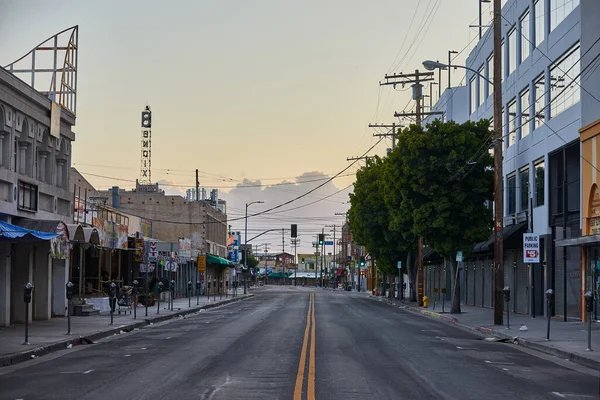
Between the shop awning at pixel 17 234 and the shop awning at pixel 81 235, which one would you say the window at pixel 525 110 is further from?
the shop awning at pixel 17 234

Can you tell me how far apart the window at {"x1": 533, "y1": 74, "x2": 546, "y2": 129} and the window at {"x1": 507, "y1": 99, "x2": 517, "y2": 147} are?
11.2 feet

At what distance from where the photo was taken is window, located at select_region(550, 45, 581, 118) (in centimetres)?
3173

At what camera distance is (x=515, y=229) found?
3809cm

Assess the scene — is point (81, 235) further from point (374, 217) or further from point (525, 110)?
point (374, 217)

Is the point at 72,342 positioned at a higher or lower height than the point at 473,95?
lower

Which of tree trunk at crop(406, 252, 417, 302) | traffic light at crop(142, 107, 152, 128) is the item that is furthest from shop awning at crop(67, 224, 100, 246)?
traffic light at crop(142, 107, 152, 128)

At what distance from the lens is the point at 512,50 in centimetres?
4119

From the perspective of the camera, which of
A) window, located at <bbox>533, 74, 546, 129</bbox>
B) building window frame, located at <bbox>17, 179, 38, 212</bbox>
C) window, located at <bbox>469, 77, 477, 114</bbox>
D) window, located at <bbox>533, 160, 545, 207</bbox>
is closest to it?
building window frame, located at <bbox>17, 179, 38, 212</bbox>

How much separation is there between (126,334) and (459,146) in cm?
1927

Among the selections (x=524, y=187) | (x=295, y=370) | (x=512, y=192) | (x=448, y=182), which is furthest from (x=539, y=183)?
(x=295, y=370)

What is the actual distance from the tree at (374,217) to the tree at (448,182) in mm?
15498

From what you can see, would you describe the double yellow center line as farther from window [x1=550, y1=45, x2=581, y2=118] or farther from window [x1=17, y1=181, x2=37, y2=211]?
window [x1=550, y1=45, x2=581, y2=118]

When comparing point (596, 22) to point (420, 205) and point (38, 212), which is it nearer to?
point (420, 205)

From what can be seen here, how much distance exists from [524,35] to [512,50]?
7.75 feet
